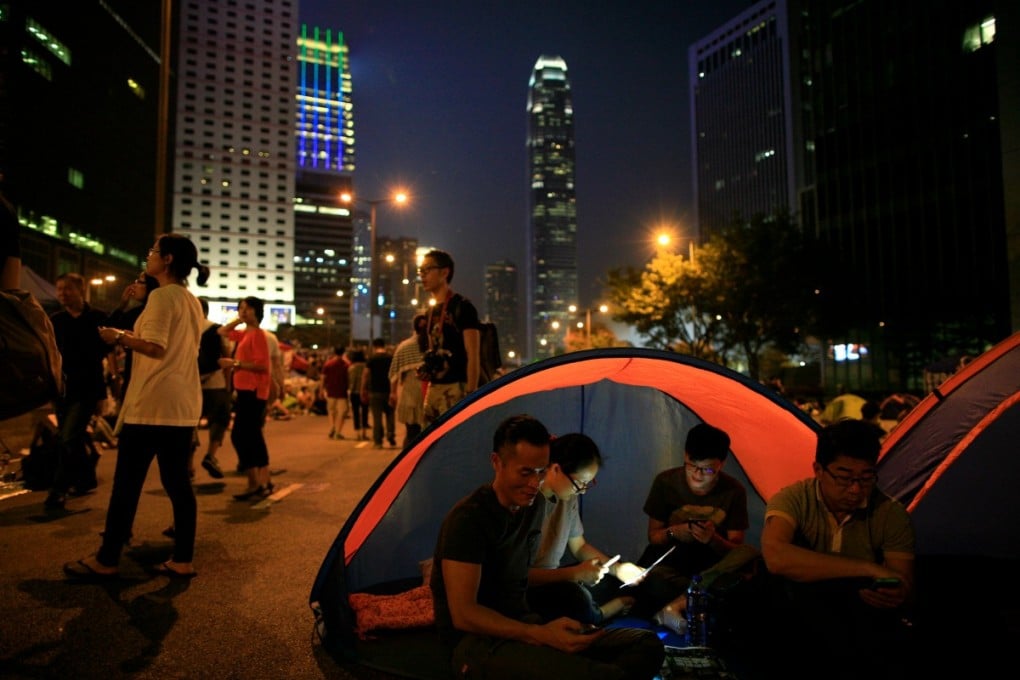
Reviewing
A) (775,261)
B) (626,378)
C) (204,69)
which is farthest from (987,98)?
(204,69)

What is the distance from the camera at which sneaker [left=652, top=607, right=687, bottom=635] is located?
3709 millimetres

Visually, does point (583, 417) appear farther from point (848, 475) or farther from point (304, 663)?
point (304, 663)

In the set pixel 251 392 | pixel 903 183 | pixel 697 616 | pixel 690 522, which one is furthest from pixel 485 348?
pixel 903 183

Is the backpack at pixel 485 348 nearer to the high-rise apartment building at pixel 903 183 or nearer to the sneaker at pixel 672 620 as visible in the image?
the sneaker at pixel 672 620

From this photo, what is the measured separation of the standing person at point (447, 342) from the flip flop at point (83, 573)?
2.25 metres

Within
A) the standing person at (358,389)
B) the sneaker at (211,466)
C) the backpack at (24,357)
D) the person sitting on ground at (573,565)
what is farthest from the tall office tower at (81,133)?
the person sitting on ground at (573,565)

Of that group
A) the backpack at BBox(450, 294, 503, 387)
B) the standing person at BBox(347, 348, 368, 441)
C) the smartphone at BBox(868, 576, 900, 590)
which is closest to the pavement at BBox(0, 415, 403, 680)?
the backpack at BBox(450, 294, 503, 387)

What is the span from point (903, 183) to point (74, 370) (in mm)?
42374

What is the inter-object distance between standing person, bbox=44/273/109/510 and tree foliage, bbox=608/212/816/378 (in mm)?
26609

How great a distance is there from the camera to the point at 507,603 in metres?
2.62

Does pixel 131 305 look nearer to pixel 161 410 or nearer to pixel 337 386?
pixel 161 410

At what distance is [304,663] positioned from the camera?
309cm

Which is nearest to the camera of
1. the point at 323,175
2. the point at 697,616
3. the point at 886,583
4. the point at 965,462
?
the point at 886,583

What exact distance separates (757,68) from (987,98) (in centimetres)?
10179
